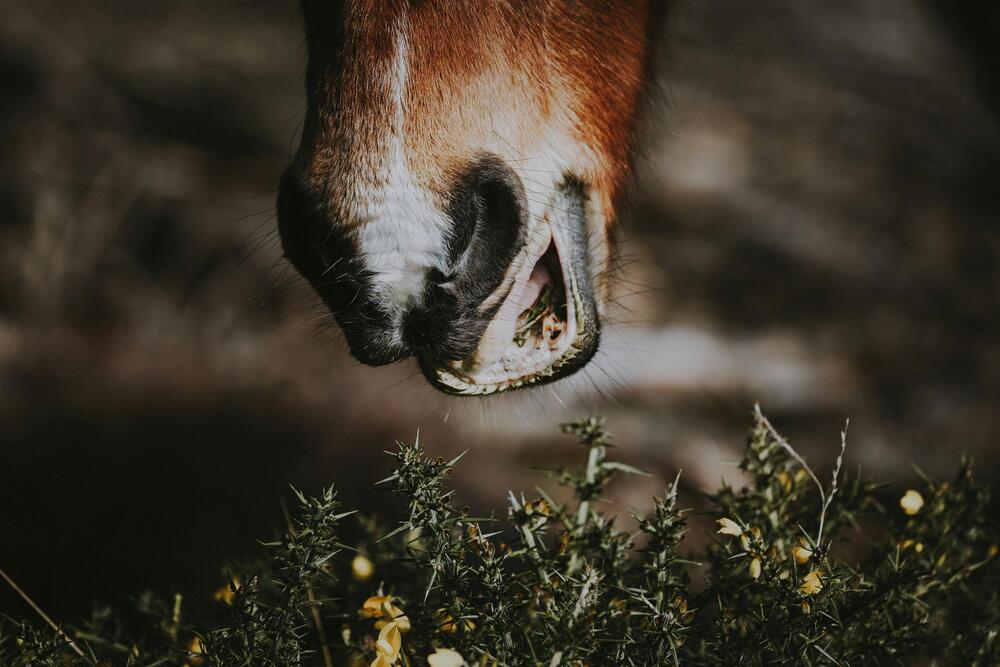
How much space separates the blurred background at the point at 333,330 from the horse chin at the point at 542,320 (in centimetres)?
49

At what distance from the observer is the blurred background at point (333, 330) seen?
1.96 m

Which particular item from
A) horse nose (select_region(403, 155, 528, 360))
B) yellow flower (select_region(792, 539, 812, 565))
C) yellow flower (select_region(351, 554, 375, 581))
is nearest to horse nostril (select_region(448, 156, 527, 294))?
horse nose (select_region(403, 155, 528, 360))

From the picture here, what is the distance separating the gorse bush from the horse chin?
146 millimetres

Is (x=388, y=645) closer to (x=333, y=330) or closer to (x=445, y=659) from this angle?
(x=445, y=659)

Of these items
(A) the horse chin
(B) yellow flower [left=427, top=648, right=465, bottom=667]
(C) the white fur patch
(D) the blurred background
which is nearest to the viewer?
(B) yellow flower [left=427, top=648, right=465, bottom=667]

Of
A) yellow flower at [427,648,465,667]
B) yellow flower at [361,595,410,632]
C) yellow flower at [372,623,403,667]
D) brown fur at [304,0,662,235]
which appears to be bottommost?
yellow flower at [361,595,410,632]

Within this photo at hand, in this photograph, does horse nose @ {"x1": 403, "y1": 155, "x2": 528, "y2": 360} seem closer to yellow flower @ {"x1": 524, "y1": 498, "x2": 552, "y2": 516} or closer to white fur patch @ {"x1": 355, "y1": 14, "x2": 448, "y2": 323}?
white fur patch @ {"x1": 355, "y1": 14, "x2": 448, "y2": 323}

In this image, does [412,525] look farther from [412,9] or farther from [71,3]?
[71,3]

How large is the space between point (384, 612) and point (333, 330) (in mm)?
975

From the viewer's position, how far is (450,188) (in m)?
0.90

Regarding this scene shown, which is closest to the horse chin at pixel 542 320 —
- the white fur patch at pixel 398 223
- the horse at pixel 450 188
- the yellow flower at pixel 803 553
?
the horse at pixel 450 188

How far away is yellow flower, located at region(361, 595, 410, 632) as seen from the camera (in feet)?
2.36

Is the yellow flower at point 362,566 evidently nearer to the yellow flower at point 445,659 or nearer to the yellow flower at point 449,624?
the yellow flower at point 449,624

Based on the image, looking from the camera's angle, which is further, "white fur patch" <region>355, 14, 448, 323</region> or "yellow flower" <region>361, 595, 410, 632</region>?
"white fur patch" <region>355, 14, 448, 323</region>
